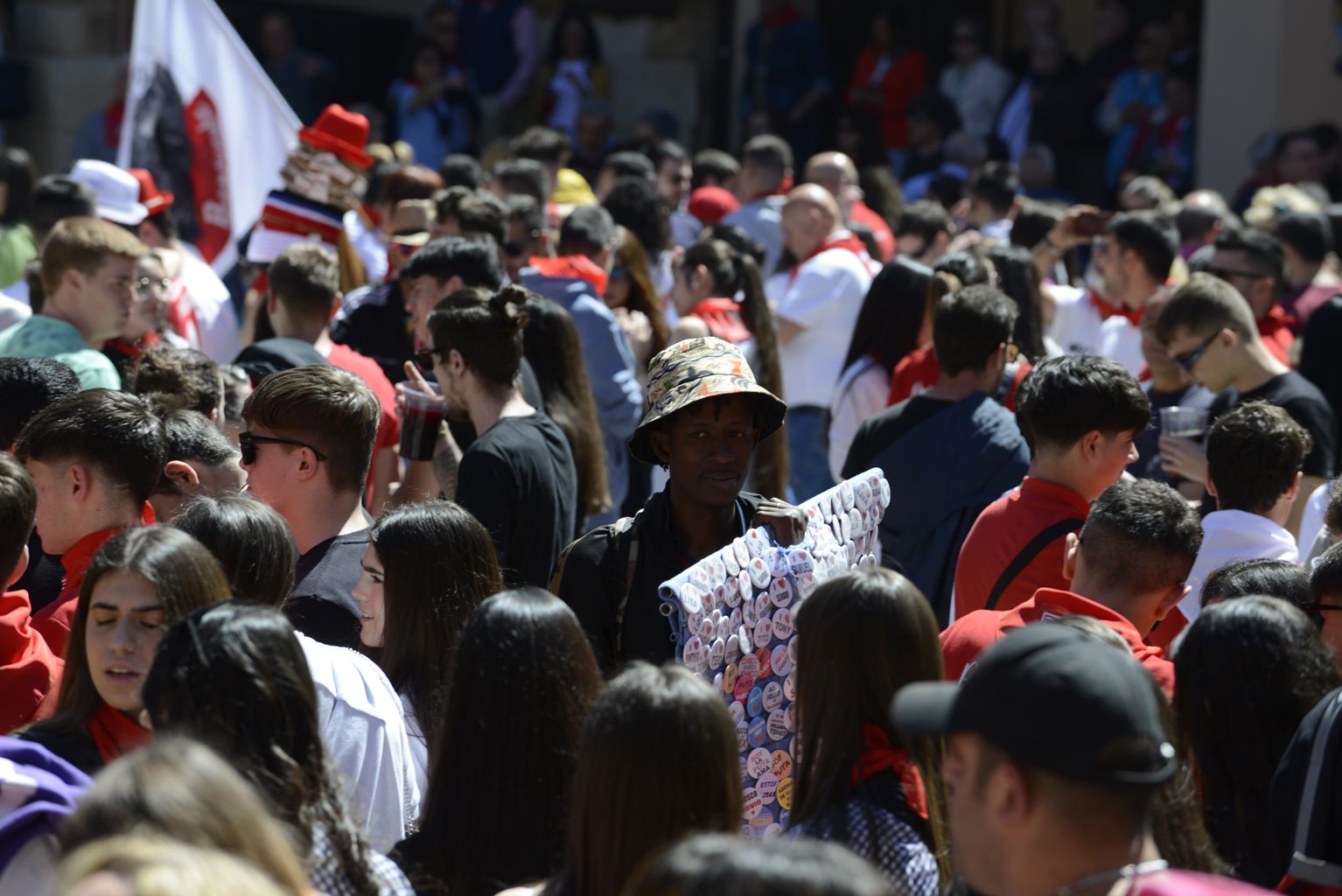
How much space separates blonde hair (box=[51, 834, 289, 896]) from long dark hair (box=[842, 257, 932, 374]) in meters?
4.60

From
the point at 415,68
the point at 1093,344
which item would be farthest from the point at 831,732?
the point at 415,68

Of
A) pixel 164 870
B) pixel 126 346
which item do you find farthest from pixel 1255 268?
pixel 164 870

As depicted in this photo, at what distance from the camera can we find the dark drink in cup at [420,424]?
466 centimetres

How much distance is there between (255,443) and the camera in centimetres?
407

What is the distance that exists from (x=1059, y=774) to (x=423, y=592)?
5.39 ft

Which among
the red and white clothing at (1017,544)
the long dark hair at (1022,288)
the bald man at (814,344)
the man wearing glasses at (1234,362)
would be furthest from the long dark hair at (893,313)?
the red and white clothing at (1017,544)

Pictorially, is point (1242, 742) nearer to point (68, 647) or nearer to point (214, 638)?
point (214, 638)

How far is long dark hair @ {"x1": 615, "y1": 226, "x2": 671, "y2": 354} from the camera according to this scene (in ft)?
23.9

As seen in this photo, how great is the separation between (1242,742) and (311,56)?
13.4m

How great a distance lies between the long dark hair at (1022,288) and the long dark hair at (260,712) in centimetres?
429

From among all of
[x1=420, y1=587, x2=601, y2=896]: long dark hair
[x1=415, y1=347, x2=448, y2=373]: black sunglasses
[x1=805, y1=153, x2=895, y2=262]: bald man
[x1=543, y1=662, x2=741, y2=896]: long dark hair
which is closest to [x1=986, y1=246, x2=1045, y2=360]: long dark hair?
[x1=415, y1=347, x2=448, y2=373]: black sunglasses

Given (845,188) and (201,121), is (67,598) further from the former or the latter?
(845,188)

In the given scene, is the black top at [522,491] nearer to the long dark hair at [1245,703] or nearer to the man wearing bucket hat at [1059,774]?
the long dark hair at [1245,703]

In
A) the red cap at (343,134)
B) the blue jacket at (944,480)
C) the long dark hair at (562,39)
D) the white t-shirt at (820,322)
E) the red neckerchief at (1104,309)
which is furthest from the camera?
the long dark hair at (562,39)
